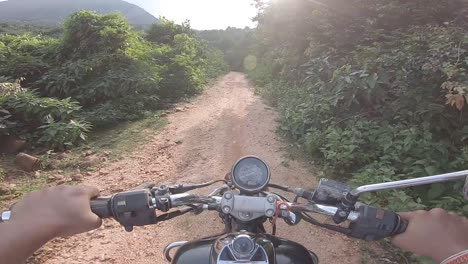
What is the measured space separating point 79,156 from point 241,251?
544 centimetres

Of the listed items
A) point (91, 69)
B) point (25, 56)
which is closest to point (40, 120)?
point (91, 69)

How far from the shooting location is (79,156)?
592 centimetres

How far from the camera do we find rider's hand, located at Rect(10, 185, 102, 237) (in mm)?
1104

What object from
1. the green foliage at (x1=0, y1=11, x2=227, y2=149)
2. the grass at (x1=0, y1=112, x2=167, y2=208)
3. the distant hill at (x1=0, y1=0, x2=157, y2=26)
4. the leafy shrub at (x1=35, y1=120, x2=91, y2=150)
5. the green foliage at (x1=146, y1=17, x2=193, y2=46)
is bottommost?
the grass at (x1=0, y1=112, x2=167, y2=208)

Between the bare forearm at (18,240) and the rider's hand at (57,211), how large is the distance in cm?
1

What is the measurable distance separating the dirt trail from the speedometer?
7.77 ft

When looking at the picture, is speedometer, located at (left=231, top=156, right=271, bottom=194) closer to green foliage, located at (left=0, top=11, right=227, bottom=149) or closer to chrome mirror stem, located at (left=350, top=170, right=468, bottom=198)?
chrome mirror stem, located at (left=350, top=170, right=468, bottom=198)

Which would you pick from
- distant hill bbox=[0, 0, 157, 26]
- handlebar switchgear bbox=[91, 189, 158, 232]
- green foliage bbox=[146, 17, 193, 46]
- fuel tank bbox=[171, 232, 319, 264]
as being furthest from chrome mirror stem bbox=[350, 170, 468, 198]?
distant hill bbox=[0, 0, 157, 26]

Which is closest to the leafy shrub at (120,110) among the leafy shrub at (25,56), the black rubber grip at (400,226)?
the leafy shrub at (25,56)

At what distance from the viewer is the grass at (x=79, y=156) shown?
15.9 feet

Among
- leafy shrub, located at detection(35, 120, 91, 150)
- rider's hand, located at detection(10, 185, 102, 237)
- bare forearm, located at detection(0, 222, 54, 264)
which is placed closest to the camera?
bare forearm, located at detection(0, 222, 54, 264)

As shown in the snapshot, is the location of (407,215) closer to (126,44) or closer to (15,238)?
(15,238)

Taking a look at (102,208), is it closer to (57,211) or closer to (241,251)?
(57,211)

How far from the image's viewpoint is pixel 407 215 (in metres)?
1.27
